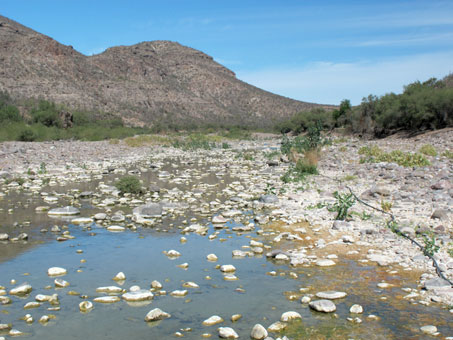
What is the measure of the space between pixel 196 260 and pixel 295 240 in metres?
1.73

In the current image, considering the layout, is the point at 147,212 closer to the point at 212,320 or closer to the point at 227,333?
the point at 212,320

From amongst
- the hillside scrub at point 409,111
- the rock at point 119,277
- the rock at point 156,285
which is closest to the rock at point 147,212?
the rock at point 119,277

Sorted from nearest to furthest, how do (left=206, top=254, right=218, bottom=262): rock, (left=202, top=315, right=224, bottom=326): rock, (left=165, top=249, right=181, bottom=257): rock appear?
(left=202, top=315, right=224, bottom=326): rock
(left=206, top=254, right=218, bottom=262): rock
(left=165, top=249, right=181, bottom=257): rock

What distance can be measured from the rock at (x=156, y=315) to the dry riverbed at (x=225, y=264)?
0.04 feet

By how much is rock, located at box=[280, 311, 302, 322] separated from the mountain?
48622 mm

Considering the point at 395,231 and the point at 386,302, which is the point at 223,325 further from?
the point at 395,231

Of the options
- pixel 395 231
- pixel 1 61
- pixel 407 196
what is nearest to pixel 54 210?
pixel 395 231

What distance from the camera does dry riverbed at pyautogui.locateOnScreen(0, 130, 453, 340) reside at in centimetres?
383

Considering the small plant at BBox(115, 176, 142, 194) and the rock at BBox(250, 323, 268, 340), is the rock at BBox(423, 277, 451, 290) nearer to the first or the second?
the rock at BBox(250, 323, 268, 340)

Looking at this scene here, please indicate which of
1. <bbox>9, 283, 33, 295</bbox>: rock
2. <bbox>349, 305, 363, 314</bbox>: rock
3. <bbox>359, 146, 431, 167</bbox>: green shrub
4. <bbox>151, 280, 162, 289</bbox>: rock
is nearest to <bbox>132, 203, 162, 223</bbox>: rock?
<bbox>151, 280, 162, 289</bbox>: rock

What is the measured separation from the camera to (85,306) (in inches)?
162

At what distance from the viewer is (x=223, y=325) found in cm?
381

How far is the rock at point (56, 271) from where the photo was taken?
5.04 m

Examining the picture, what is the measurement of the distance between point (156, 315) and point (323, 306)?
1.58 metres
